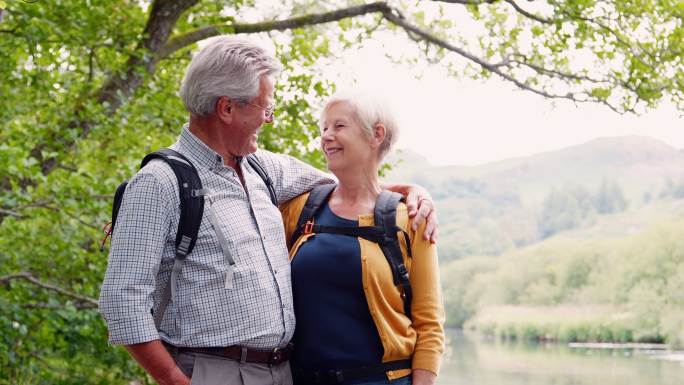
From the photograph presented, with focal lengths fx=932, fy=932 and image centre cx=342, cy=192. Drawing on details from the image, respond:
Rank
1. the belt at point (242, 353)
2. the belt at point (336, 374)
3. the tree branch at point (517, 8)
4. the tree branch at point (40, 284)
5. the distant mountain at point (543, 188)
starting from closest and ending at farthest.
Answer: the belt at point (242, 353)
the belt at point (336, 374)
the tree branch at point (40, 284)
the tree branch at point (517, 8)
the distant mountain at point (543, 188)

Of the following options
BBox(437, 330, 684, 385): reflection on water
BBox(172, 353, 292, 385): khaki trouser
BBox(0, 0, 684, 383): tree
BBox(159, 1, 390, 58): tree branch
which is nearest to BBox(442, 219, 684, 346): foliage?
BBox(437, 330, 684, 385): reflection on water

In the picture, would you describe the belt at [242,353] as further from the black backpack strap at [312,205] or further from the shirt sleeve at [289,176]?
the shirt sleeve at [289,176]

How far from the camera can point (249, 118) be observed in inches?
84.5

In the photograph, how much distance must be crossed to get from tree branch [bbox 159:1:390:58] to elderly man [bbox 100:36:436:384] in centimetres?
479

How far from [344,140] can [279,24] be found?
5.31 meters

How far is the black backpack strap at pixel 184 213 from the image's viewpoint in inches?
79.0

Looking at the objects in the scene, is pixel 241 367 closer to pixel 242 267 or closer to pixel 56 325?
pixel 242 267

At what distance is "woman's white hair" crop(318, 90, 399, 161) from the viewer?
8.02 ft

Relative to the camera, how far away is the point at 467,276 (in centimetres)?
4141

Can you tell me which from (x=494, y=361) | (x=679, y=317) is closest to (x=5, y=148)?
(x=494, y=361)

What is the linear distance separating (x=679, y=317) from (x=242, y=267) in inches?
1178

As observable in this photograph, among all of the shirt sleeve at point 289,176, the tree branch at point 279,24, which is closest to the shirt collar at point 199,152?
the shirt sleeve at point 289,176

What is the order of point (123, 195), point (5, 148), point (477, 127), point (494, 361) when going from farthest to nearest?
1. point (477, 127)
2. point (494, 361)
3. point (5, 148)
4. point (123, 195)

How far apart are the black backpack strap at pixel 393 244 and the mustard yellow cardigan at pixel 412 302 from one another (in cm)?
1
